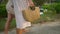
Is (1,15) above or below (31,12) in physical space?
below

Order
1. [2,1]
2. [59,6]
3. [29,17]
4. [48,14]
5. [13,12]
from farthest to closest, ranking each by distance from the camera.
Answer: [59,6] < [2,1] < [48,14] < [13,12] < [29,17]

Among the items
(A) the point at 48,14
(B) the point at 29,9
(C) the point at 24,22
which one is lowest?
(A) the point at 48,14

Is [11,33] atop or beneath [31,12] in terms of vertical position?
beneath

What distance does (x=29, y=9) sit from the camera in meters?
4.24

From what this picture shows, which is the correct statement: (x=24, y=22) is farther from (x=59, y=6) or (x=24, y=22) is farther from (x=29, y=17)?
(x=59, y=6)

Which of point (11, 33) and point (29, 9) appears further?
point (11, 33)

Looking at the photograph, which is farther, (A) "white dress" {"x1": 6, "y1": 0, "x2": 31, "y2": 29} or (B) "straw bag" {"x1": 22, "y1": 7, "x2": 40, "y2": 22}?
(A) "white dress" {"x1": 6, "y1": 0, "x2": 31, "y2": 29}

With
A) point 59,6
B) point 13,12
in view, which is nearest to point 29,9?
point 13,12

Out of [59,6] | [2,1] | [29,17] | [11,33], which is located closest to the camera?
[29,17]

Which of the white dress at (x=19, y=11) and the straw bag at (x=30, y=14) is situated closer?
the straw bag at (x=30, y=14)

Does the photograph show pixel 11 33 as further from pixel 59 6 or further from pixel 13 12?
pixel 59 6

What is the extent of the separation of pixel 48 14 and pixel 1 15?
3175 millimetres

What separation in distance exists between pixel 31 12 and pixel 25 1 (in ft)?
1.06

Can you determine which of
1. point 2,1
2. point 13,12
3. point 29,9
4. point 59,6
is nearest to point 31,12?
point 29,9
